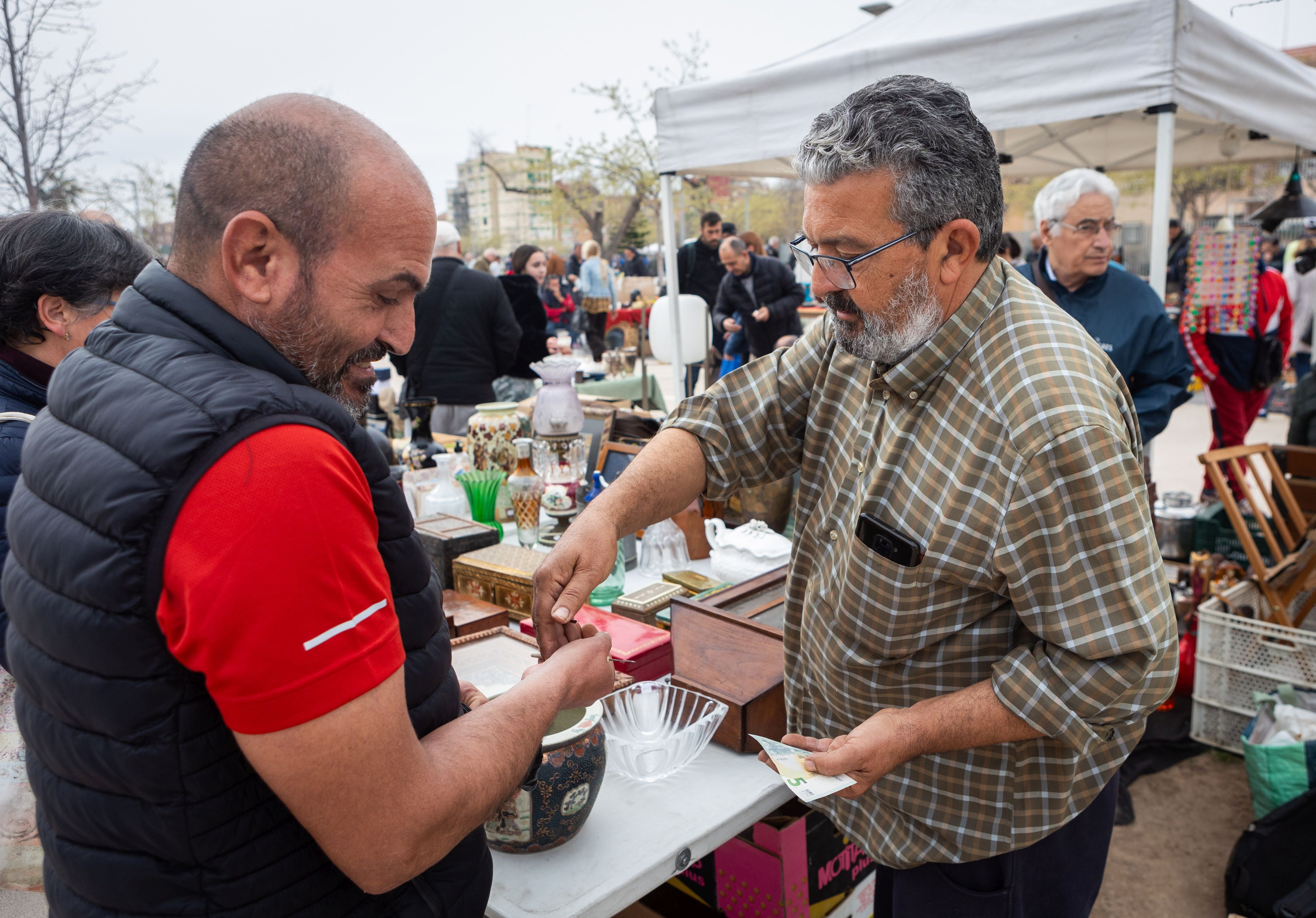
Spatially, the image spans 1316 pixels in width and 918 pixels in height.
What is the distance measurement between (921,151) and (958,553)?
1.89 ft

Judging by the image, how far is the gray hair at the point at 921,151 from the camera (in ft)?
3.93

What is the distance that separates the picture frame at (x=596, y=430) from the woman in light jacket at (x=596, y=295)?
646 cm

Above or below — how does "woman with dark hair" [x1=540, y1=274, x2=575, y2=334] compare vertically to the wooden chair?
above

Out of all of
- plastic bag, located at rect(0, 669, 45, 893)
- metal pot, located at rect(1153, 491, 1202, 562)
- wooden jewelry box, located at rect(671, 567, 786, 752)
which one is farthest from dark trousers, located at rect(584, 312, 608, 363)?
plastic bag, located at rect(0, 669, 45, 893)

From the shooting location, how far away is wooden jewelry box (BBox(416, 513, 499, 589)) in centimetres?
246

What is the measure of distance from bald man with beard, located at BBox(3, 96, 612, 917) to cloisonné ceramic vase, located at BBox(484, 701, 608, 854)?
1.30ft

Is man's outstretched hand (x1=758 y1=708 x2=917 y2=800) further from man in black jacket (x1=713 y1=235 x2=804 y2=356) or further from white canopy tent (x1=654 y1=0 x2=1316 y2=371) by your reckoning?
man in black jacket (x1=713 y1=235 x2=804 y2=356)

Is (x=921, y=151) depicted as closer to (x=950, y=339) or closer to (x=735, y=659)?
(x=950, y=339)

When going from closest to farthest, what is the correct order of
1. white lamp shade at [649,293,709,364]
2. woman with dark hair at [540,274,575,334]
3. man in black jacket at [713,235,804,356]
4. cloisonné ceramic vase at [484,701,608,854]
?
cloisonné ceramic vase at [484,701,608,854], white lamp shade at [649,293,709,364], man in black jacket at [713,235,804,356], woman with dark hair at [540,274,575,334]

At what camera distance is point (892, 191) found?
1.22 meters

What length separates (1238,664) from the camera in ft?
10.6

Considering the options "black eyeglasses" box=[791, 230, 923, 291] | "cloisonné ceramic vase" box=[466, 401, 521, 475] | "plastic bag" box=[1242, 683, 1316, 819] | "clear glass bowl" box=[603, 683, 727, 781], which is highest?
"black eyeglasses" box=[791, 230, 923, 291]

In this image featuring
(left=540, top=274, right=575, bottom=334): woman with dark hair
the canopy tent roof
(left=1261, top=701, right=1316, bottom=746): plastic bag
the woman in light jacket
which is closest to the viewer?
(left=1261, top=701, right=1316, bottom=746): plastic bag

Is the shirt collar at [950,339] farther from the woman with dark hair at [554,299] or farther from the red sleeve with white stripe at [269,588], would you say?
the woman with dark hair at [554,299]
